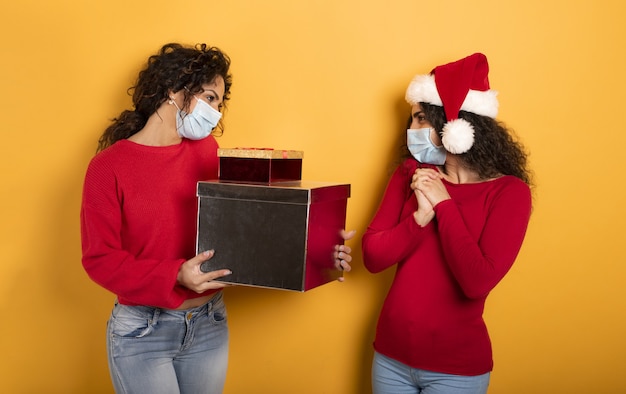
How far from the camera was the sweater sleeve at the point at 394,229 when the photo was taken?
1.79 meters

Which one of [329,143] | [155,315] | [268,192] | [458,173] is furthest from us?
[329,143]

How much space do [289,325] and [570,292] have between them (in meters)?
0.99

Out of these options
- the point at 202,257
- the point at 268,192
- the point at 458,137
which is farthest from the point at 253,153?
the point at 458,137

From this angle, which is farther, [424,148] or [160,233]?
[424,148]

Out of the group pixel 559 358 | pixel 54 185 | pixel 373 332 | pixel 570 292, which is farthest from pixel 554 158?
pixel 54 185

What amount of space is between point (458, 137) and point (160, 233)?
0.84 meters

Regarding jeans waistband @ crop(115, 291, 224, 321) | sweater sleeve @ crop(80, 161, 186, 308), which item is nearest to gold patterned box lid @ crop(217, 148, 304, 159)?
sweater sleeve @ crop(80, 161, 186, 308)

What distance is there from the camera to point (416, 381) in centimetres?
178

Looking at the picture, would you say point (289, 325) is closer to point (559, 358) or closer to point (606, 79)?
point (559, 358)

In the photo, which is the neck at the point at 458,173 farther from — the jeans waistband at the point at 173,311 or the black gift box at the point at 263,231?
the jeans waistband at the point at 173,311

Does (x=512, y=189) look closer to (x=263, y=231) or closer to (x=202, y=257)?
(x=263, y=231)

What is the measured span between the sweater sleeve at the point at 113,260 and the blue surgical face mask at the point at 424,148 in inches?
29.0

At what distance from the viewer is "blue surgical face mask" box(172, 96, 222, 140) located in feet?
5.82

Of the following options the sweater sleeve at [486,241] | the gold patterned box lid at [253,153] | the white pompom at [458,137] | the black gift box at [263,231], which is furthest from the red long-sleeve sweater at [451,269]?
the gold patterned box lid at [253,153]
